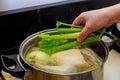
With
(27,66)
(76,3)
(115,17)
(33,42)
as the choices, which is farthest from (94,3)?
(27,66)

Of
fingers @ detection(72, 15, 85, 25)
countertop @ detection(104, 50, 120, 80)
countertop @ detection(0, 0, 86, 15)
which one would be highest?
fingers @ detection(72, 15, 85, 25)

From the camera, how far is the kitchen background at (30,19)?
766 mm

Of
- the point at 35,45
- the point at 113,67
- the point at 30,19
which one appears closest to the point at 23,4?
the point at 30,19

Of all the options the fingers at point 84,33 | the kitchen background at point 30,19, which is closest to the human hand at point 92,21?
the fingers at point 84,33

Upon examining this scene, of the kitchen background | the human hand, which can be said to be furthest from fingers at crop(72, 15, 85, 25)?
the kitchen background

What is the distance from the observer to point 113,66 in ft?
2.62

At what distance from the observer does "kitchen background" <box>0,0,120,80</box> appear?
766 mm

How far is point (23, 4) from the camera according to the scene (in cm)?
83

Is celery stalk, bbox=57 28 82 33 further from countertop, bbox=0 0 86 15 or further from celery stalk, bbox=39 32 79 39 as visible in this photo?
countertop, bbox=0 0 86 15

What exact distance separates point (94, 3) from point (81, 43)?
30cm

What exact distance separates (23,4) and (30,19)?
2.7 inches

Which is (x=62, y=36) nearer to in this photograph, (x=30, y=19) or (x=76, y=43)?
(x=76, y=43)

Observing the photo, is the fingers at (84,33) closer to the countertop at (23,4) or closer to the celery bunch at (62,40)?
the celery bunch at (62,40)

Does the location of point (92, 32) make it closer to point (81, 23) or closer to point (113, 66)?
point (81, 23)
